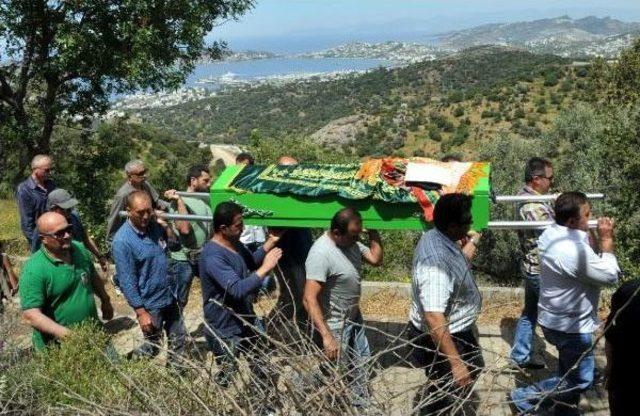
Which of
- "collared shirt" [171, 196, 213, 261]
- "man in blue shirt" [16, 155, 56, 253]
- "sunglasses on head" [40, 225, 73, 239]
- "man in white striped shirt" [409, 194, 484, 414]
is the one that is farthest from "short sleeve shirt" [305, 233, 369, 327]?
"man in blue shirt" [16, 155, 56, 253]

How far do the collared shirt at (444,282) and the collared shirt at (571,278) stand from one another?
616 millimetres

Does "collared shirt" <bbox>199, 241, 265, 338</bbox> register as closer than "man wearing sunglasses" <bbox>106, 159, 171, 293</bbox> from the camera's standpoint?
Yes

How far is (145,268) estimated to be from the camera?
497 cm

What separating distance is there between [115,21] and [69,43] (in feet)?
3.14

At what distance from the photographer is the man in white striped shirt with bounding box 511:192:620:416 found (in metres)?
4.18

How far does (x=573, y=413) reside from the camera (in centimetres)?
434

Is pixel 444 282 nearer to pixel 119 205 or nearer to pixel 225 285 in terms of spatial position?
pixel 225 285

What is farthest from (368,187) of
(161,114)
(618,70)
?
(161,114)

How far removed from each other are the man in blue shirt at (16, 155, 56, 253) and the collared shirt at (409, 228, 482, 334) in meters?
4.13

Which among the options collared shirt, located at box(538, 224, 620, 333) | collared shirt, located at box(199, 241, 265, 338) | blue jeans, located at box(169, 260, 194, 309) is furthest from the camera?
blue jeans, located at box(169, 260, 194, 309)

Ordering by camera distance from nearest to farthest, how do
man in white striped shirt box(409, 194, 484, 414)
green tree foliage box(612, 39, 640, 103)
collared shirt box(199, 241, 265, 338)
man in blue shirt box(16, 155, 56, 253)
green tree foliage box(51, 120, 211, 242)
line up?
man in white striped shirt box(409, 194, 484, 414), collared shirt box(199, 241, 265, 338), man in blue shirt box(16, 155, 56, 253), green tree foliage box(51, 120, 211, 242), green tree foliage box(612, 39, 640, 103)

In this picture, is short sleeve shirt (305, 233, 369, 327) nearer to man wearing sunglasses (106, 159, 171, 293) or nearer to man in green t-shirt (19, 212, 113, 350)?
man in green t-shirt (19, 212, 113, 350)

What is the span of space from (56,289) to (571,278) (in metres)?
3.49

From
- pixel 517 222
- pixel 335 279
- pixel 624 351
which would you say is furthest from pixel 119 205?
pixel 624 351
